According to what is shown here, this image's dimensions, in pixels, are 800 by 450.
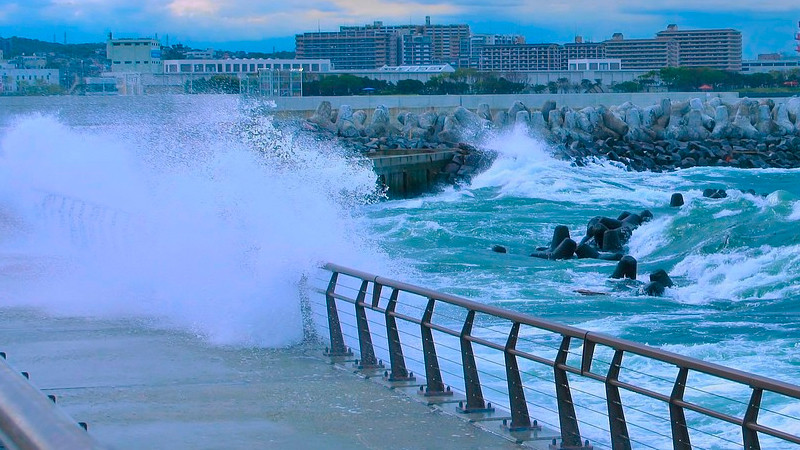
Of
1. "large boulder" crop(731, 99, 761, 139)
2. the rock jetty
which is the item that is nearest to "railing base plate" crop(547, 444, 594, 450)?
the rock jetty

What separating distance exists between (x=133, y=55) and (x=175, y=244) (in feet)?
275

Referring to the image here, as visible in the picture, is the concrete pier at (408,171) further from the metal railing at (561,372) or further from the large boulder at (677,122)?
the metal railing at (561,372)

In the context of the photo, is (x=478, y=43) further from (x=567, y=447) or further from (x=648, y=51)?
(x=567, y=447)

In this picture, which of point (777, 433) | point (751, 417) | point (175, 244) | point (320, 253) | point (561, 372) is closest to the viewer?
point (777, 433)

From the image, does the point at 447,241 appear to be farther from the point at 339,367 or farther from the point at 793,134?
the point at 793,134

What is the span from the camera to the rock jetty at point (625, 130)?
5069 cm

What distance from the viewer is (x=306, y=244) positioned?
10836 mm

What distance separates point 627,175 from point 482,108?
12762mm

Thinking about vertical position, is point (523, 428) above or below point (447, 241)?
above

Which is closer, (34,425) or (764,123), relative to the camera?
(34,425)

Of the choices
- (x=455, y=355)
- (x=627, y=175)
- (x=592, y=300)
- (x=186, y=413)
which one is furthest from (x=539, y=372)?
(x=627, y=175)

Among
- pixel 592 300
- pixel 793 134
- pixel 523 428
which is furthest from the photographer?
pixel 793 134

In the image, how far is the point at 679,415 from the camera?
5828 mm

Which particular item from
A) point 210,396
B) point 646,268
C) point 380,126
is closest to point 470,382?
point 210,396
